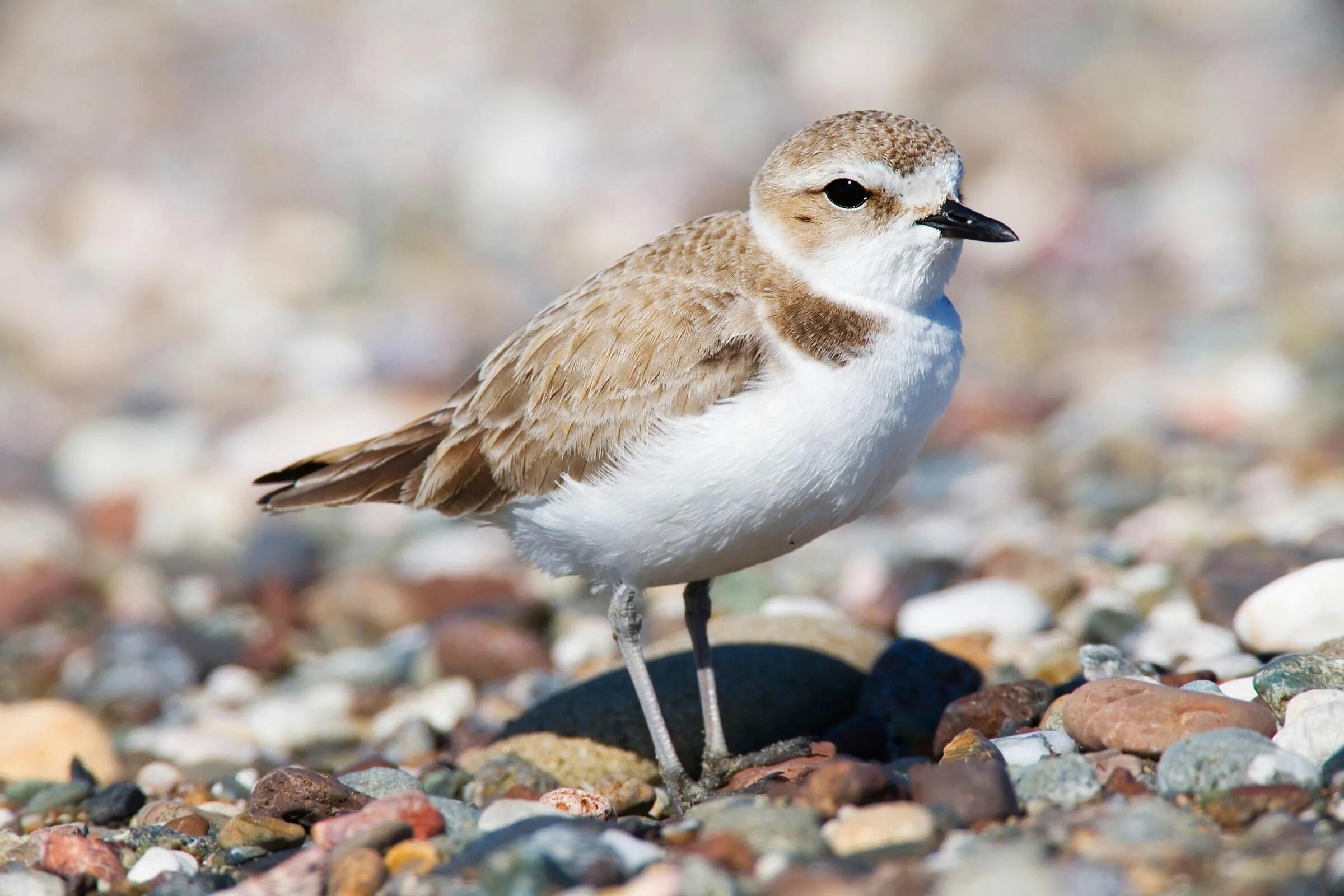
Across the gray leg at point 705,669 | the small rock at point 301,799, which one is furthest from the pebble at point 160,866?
the gray leg at point 705,669

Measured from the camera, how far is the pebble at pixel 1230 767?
445 centimetres

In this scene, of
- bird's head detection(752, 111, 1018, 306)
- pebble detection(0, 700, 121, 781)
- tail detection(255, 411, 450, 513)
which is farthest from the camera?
pebble detection(0, 700, 121, 781)

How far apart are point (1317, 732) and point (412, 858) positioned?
295 cm

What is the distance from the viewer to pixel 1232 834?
4199 mm

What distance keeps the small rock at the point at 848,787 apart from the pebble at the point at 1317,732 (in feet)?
4.18

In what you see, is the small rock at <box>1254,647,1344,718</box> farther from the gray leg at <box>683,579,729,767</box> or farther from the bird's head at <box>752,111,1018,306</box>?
the gray leg at <box>683,579,729,767</box>

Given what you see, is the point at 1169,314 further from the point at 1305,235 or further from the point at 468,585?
the point at 468,585

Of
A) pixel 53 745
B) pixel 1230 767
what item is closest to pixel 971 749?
pixel 1230 767

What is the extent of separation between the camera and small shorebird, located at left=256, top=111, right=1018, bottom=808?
5.39 m

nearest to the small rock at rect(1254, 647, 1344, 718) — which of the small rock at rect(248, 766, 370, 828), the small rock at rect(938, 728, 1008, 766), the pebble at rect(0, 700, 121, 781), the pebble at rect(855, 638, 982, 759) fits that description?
the small rock at rect(938, 728, 1008, 766)

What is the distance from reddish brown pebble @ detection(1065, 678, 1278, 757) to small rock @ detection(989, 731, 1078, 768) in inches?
2.5

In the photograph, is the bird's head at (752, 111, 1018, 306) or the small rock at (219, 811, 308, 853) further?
the bird's head at (752, 111, 1018, 306)

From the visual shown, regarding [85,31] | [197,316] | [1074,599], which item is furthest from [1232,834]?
[85,31]

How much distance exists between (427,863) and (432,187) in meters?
14.0
